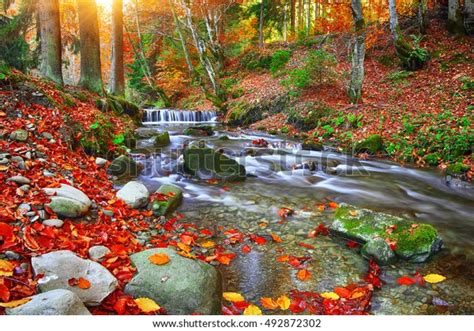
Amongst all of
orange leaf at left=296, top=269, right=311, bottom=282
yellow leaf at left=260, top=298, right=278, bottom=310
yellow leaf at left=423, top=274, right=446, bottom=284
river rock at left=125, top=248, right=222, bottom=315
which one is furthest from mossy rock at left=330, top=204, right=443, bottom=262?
river rock at left=125, top=248, right=222, bottom=315

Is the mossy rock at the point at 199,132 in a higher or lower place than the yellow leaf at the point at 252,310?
higher

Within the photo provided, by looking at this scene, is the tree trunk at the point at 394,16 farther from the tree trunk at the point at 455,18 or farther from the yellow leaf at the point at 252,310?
the yellow leaf at the point at 252,310

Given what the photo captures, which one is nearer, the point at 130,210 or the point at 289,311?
the point at 289,311

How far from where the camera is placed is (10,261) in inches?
95.9

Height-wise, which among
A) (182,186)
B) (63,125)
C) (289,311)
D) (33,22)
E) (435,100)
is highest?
(33,22)

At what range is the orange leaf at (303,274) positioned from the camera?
326 centimetres

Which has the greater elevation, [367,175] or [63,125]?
[63,125]

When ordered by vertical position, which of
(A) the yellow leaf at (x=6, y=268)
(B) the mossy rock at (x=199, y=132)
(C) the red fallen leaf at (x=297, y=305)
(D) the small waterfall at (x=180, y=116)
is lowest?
(C) the red fallen leaf at (x=297, y=305)

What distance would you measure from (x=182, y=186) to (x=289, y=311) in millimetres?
3779

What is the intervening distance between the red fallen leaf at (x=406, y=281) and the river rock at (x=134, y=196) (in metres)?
3.32

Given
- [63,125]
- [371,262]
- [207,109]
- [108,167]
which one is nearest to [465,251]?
Answer: [371,262]

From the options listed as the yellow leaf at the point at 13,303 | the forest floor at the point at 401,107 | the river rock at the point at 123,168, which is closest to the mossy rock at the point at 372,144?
the forest floor at the point at 401,107

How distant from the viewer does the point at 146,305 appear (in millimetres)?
2479

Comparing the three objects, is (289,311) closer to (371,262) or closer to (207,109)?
(371,262)
